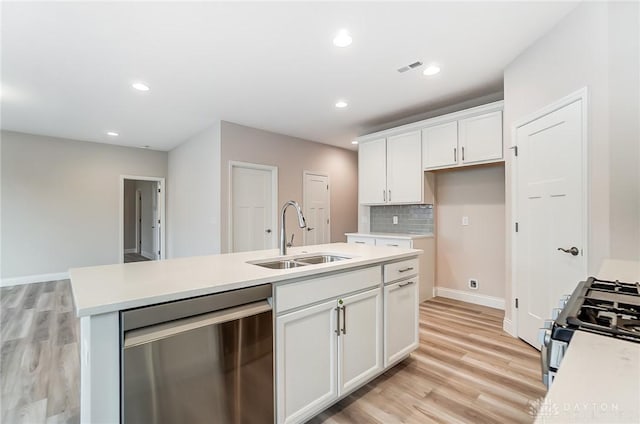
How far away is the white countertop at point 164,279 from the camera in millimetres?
1047

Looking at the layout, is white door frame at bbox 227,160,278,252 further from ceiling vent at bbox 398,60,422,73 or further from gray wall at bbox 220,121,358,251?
ceiling vent at bbox 398,60,422,73

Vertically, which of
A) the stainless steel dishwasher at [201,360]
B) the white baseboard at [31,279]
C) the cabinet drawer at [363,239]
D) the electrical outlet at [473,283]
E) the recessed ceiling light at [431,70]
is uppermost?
the recessed ceiling light at [431,70]

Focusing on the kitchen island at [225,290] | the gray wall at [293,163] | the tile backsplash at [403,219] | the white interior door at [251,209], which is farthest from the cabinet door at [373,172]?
the kitchen island at [225,290]

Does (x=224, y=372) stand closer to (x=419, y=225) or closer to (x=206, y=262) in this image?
(x=206, y=262)

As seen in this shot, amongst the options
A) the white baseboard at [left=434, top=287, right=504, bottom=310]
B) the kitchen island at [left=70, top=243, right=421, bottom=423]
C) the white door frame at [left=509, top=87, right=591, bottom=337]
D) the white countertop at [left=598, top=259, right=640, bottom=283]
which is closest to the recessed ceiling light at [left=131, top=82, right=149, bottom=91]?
the kitchen island at [left=70, top=243, right=421, bottom=423]

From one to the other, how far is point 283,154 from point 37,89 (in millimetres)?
3120

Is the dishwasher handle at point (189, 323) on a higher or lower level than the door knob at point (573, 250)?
→ lower

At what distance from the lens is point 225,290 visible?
1.28m

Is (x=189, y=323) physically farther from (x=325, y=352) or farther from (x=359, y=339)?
(x=359, y=339)

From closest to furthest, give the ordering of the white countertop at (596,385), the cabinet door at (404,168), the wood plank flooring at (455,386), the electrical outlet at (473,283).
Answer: the white countertop at (596,385) → the wood plank flooring at (455,386) → the electrical outlet at (473,283) → the cabinet door at (404,168)

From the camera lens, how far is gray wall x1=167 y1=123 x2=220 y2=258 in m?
4.50

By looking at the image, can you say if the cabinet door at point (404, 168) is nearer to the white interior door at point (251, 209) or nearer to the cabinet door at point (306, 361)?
the white interior door at point (251, 209)

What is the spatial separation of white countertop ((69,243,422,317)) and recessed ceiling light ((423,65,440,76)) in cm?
203

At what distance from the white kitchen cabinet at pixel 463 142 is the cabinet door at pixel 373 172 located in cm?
67
